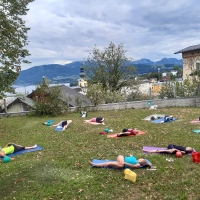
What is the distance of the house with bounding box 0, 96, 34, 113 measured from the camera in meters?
15.3

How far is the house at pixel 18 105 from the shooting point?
15291 millimetres

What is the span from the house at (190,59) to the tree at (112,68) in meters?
7.86

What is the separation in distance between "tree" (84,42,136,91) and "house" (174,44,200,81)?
7861 mm

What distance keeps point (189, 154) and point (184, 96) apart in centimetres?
1287

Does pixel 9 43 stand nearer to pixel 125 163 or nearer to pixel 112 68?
pixel 125 163

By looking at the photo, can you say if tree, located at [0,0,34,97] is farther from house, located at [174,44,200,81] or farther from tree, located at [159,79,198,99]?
house, located at [174,44,200,81]

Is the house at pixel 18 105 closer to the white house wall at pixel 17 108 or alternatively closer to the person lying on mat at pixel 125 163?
the white house wall at pixel 17 108

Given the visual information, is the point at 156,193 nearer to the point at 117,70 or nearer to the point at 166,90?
the point at 166,90

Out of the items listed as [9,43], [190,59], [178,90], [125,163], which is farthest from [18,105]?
[190,59]

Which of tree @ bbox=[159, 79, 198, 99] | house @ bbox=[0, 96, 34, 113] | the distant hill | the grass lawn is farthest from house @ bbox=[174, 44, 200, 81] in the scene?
the grass lawn

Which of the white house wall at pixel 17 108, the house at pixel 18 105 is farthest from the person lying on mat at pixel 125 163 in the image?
the white house wall at pixel 17 108

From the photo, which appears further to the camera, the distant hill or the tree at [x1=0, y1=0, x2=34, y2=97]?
the distant hill

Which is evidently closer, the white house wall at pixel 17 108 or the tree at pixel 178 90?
A: the white house wall at pixel 17 108

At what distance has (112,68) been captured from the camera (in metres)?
26.9
